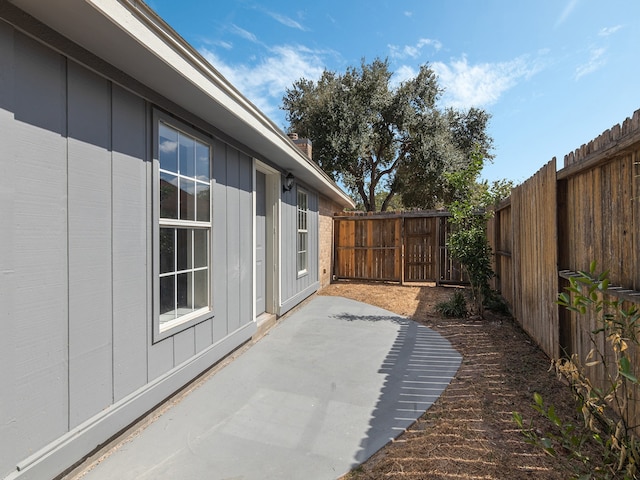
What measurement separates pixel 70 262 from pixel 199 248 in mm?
1382

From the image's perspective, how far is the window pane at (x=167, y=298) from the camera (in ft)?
9.02

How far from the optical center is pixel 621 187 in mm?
2135

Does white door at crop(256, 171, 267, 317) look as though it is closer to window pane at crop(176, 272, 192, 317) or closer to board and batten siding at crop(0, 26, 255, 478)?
window pane at crop(176, 272, 192, 317)

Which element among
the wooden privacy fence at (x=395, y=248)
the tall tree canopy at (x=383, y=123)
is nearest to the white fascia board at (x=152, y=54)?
the wooden privacy fence at (x=395, y=248)

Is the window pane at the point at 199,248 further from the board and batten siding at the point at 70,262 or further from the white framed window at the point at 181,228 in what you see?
the board and batten siding at the point at 70,262

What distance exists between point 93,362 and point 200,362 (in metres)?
1.21

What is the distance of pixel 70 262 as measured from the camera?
1904 mm

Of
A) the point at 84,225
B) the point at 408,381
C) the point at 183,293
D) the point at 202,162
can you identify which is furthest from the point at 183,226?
the point at 408,381

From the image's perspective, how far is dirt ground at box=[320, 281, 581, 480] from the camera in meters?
1.90

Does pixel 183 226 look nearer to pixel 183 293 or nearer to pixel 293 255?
pixel 183 293

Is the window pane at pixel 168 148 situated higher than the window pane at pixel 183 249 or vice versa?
the window pane at pixel 168 148

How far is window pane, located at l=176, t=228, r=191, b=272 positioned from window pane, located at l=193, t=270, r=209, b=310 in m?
0.17

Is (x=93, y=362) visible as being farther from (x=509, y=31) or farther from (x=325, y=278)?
(x=509, y=31)

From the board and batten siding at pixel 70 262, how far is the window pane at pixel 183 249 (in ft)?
1.29
